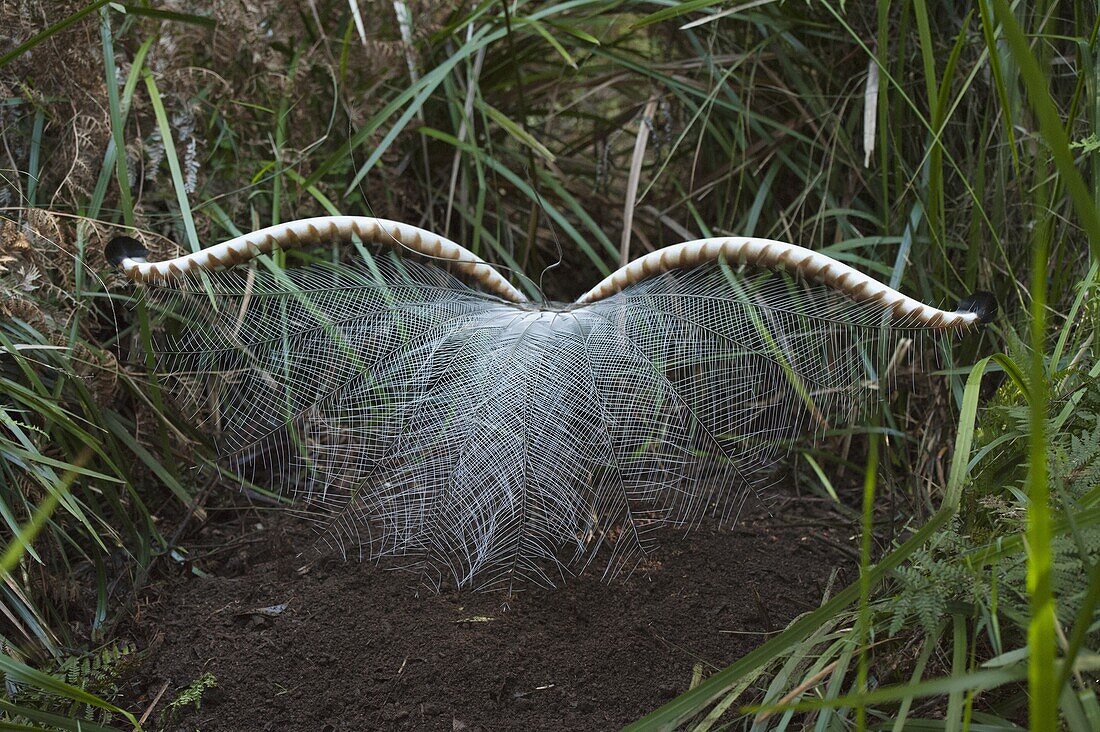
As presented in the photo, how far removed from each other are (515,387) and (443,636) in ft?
1.45

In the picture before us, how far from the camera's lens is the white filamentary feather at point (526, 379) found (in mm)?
1265

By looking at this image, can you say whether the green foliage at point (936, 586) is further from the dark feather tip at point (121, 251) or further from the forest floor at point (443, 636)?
the dark feather tip at point (121, 251)

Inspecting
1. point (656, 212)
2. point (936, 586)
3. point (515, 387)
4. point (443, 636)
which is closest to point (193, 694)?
point (443, 636)

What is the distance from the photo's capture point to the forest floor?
4.27 feet

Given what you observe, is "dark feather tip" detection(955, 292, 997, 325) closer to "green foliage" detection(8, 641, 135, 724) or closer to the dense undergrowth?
the dense undergrowth

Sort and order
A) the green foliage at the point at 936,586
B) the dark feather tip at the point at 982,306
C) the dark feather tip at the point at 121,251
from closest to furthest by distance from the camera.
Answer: the green foliage at the point at 936,586, the dark feather tip at the point at 982,306, the dark feather tip at the point at 121,251

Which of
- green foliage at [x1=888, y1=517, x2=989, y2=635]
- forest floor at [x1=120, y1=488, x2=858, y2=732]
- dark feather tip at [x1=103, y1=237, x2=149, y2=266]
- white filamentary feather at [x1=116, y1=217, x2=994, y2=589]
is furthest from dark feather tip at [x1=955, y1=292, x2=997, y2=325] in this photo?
dark feather tip at [x1=103, y1=237, x2=149, y2=266]

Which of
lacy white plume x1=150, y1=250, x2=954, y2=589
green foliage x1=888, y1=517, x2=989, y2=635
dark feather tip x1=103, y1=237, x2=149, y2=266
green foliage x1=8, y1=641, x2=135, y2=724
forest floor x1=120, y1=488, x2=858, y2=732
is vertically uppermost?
dark feather tip x1=103, y1=237, x2=149, y2=266

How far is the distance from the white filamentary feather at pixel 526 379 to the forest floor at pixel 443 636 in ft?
0.38

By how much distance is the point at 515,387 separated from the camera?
127cm

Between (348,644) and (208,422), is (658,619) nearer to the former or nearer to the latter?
(348,644)

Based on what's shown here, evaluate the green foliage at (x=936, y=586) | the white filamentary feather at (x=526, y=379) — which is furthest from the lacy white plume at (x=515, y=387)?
the green foliage at (x=936, y=586)

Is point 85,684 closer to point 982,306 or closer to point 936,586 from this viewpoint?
point 936,586

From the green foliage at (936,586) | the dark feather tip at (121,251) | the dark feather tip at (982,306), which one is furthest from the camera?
the dark feather tip at (121,251)
